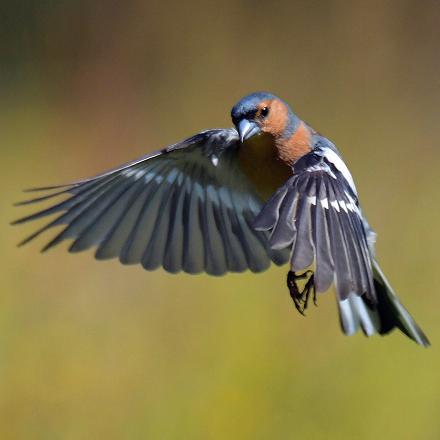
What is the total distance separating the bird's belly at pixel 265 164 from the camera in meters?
3.30

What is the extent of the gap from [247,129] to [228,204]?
1.50 feet

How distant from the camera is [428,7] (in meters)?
6.12

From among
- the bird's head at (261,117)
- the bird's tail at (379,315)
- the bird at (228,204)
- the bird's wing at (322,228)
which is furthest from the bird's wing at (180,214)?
the bird's wing at (322,228)

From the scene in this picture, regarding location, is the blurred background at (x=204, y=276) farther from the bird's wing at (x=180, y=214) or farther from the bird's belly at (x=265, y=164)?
Result: the bird's belly at (x=265, y=164)

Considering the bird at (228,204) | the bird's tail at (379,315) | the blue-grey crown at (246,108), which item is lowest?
the bird's tail at (379,315)

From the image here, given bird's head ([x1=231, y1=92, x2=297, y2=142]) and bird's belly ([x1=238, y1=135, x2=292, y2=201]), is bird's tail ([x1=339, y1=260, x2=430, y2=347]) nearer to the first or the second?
bird's belly ([x1=238, y1=135, x2=292, y2=201])

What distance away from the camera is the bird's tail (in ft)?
11.1

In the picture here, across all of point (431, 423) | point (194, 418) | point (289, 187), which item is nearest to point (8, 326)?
point (194, 418)

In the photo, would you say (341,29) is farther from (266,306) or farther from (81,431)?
(81,431)

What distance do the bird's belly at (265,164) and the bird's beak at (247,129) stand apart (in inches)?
2.1

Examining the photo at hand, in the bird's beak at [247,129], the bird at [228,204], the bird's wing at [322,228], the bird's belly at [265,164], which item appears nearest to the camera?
the bird's wing at [322,228]

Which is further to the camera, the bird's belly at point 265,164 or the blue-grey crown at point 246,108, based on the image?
the bird's belly at point 265,164

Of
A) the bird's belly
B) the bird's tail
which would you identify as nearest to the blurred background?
the bird's tail

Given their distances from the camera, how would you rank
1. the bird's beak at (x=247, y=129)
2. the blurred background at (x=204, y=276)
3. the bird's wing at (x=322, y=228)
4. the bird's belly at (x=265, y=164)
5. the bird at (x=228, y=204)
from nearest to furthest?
the bird's wing at (x=322, y=228)
the bird at (x=228, y=204)
the bird's beak at (x=247, y=129)
the bird's belly at (x=265, y=164)
the blurred background at (x=204, y=276)
